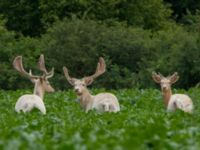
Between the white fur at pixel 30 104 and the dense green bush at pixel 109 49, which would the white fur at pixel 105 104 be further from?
the dense green bush at pixel 109 49

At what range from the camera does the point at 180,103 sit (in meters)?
18.3

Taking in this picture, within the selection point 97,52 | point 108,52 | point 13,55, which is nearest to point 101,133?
point 97,52

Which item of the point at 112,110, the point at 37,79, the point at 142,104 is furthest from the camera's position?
the point at 142,104

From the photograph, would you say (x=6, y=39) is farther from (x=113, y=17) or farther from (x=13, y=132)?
(x=13, y=132)

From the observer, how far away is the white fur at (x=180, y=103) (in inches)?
715

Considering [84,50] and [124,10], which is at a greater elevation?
[124,10]

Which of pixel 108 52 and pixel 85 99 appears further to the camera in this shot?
pixel 108 52

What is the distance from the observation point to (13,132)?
36.9 ft

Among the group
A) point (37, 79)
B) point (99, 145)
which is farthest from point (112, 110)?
point (99, 145)

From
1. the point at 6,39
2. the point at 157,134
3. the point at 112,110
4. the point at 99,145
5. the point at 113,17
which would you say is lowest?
the point at 99,145

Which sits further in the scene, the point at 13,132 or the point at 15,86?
the point at 15,86

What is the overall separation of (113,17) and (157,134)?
1718 inches

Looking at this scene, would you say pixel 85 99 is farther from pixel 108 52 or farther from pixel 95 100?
pixel 108 52

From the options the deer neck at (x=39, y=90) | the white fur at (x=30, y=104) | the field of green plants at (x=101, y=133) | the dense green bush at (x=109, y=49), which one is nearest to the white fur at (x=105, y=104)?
the white fur at (x=30, y=104)
